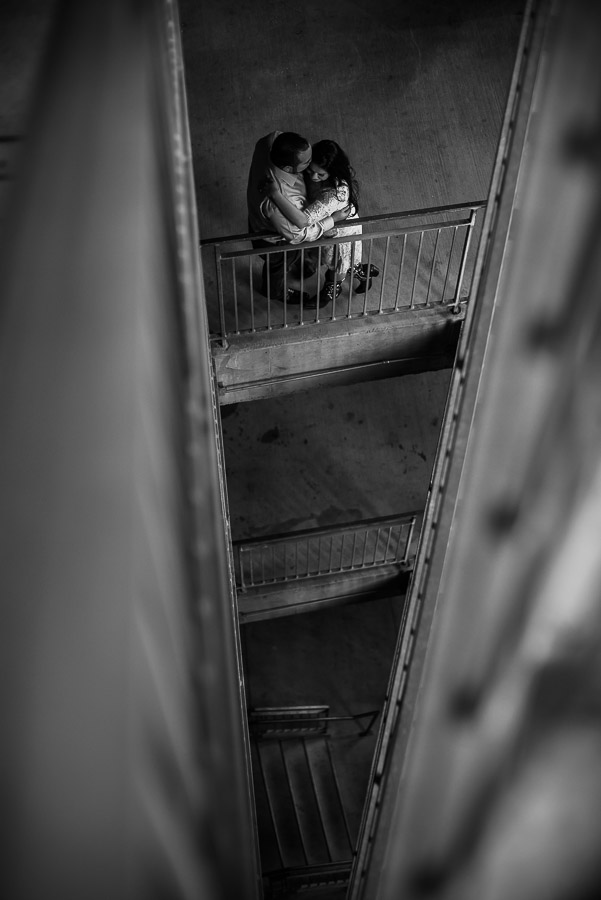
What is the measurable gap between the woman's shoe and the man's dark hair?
1127mm

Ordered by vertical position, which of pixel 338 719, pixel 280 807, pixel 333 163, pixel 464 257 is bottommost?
pixel 280 807

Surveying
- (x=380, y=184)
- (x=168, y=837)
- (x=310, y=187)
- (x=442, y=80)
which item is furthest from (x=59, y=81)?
(x=442, y=80)

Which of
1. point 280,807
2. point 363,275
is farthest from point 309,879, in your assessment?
point 363,275

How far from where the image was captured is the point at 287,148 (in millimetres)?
4625

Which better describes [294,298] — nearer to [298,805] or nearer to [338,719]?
[338,719]

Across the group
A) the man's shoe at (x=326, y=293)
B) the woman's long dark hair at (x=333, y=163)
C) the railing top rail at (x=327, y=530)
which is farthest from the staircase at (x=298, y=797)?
the woman's long dark hair at (x=333, y=163)

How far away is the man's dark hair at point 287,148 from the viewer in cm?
462

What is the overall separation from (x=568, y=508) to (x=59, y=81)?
5.65 feet

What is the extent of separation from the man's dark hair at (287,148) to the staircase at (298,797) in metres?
5.64

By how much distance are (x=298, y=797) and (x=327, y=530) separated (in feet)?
13.1

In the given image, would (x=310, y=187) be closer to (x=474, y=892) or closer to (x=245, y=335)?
(x=245, y=335)

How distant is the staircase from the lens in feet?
26.2

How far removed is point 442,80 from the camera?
24.1 ft

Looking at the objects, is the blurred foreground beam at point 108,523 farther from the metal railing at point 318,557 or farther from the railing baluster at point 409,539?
the metal railing at point 318,557
